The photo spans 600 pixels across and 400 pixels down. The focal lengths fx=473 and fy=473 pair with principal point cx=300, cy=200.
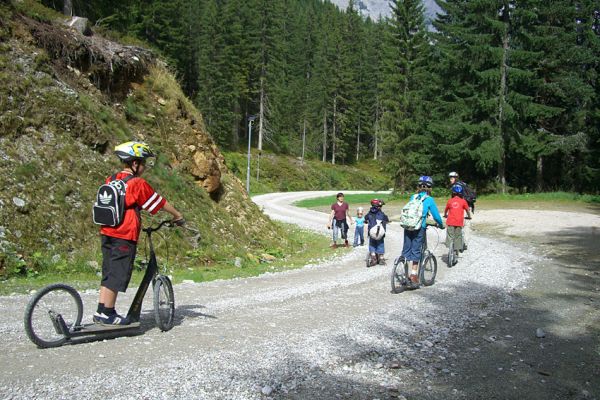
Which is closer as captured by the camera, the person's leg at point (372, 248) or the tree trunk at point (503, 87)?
the person's leg at point (372, 248)

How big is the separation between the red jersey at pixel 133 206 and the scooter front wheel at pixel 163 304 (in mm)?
761

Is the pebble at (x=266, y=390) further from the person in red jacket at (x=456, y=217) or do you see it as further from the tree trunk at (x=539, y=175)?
the tree trunk at (x=539, y=175)

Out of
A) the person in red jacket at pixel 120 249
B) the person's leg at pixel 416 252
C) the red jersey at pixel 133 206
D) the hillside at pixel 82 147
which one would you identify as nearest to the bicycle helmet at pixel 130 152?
the person in red jacket at pixel 120 249

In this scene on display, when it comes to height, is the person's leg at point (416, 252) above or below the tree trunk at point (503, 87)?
below

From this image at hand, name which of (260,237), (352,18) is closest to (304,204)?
(260,237)

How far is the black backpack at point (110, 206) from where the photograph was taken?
535 centimetres

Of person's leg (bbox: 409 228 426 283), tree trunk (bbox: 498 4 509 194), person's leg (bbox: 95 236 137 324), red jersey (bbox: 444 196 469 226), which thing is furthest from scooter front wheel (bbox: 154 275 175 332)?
tree trunk (bbox: 498 4 509 194)

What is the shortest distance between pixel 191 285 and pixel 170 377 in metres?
4.84

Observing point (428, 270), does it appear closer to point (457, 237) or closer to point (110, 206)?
point (457, 237)

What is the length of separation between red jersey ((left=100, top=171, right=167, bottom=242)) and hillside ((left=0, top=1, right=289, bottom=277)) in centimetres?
487

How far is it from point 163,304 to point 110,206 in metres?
1.44

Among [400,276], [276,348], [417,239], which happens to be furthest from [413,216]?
[276,348]

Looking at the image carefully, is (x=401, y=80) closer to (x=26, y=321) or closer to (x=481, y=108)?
(x=481, y=108)

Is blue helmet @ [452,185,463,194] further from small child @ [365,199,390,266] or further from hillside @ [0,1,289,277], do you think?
hillside @ [0,1,289,277]
